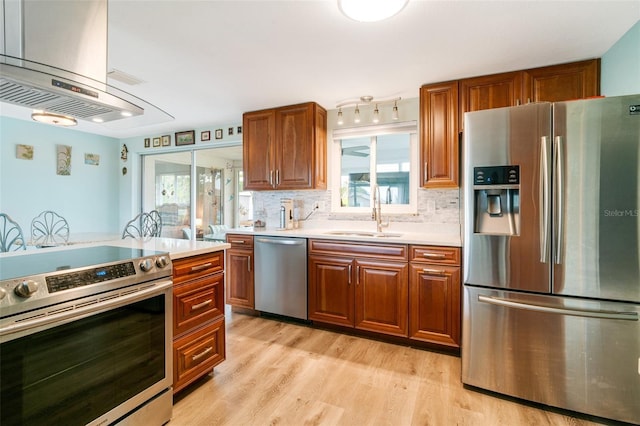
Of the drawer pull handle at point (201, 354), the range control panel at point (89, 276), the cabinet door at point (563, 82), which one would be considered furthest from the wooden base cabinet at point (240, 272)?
the cabinet door at point (563, 82)

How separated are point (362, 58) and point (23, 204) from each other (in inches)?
184

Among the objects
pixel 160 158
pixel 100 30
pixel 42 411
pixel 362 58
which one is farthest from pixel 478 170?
pixel 160 158

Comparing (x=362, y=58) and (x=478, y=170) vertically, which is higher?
(x=362, y=58)

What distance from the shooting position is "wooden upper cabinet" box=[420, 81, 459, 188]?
8.33 ft

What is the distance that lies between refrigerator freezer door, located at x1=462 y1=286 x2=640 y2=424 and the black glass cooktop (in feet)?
6.58

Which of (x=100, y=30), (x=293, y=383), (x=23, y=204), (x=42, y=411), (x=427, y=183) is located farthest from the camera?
(x=23, y=204)

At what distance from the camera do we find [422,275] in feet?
7.79

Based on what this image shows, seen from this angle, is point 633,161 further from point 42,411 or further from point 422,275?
point 42,411

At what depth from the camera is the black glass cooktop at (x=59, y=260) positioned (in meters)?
1.15

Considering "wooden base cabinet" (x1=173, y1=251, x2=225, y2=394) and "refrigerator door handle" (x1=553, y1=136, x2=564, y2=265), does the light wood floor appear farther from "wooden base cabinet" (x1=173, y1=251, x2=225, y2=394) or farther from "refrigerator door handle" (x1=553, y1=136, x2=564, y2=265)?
"refrigerator door handle" (x1=553, y1=136, x2=564, y2=265)

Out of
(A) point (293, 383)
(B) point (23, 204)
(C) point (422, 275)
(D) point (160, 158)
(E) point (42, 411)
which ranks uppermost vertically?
(D) point (160, 158)

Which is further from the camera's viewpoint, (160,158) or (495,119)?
(160,158)

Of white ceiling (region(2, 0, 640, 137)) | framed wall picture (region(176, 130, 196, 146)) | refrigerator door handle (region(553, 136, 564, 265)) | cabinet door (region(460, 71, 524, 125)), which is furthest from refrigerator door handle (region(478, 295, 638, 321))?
framed wall picture (region(176, 130, 196, 146))

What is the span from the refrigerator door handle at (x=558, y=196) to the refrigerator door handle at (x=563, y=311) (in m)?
0.27
